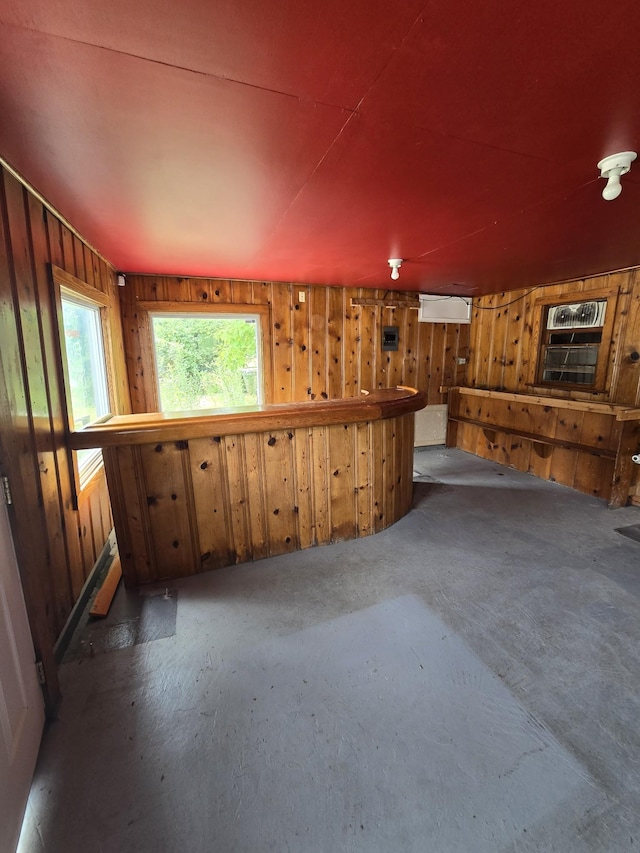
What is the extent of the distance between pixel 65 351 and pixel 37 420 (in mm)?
592

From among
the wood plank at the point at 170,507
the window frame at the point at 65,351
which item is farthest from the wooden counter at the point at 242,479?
the window frame at the point at 65,351

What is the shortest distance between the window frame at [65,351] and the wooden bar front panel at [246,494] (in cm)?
20

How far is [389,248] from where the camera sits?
107 inches

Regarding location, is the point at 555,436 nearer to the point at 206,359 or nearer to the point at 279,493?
the point at 279,493

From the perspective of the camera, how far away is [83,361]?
103 inches

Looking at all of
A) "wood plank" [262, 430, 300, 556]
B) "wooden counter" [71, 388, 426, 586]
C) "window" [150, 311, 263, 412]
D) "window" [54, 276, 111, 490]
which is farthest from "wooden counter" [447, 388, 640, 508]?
"window" [54, 276, 111, 490]

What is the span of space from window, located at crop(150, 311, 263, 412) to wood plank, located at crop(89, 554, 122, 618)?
6.11 ft

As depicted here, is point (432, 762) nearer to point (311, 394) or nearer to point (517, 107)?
point (517, 107)

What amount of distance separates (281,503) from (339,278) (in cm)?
260

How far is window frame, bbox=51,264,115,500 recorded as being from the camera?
1.94 metres

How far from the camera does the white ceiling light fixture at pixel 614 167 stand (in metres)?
1.38

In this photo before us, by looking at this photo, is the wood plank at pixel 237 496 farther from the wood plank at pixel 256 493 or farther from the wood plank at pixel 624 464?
the wood plank at pixel 624 464

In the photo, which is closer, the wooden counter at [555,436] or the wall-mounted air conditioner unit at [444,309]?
the wooden counter at [555,436]

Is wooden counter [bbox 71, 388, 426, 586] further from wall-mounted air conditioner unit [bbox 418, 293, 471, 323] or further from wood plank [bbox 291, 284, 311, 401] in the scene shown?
wall-mounted air conditioner unit [bbox 418, 293, 471, 323]
